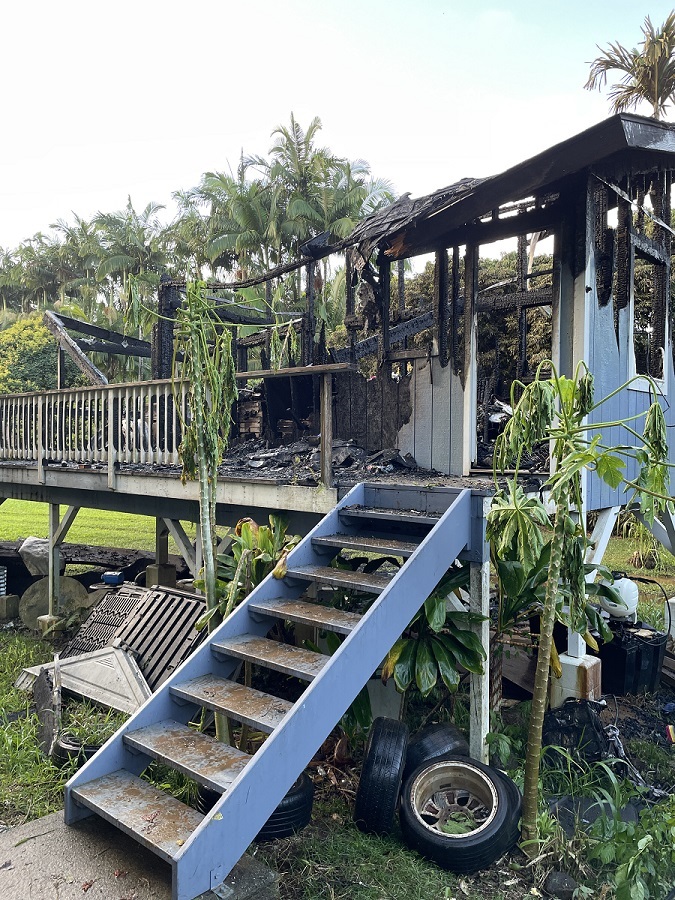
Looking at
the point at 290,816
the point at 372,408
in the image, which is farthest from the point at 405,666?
the point at 372,408

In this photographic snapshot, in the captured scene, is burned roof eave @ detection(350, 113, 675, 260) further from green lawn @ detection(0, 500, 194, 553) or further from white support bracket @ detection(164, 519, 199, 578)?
green lawn @ detection(0, 500, 194, 553)

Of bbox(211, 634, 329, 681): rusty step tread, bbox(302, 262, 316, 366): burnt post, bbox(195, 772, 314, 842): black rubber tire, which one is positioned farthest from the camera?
bbox(302, 262, 316, 366): burnt post

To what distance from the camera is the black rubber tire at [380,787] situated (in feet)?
10.9

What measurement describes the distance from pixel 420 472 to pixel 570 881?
345 centimetres

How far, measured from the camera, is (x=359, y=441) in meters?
7.28

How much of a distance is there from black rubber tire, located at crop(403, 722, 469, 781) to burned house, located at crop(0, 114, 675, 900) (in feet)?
0.37

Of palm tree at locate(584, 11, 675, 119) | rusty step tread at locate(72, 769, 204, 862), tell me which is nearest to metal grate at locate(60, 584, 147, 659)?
rusty step tread at locate(72, 769, 204, 862)

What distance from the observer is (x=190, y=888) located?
229 centimetres

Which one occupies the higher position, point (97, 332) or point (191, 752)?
point (97, 332)

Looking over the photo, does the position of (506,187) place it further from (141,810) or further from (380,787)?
(141,810)

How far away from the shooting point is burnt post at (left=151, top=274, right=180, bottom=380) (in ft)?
28.1

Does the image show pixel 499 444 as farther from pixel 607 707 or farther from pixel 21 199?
pixel 21 199

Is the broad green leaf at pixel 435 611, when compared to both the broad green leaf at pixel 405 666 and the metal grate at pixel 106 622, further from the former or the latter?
the metal grate at pixel 106 622

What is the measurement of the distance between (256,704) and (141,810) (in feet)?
2.16
